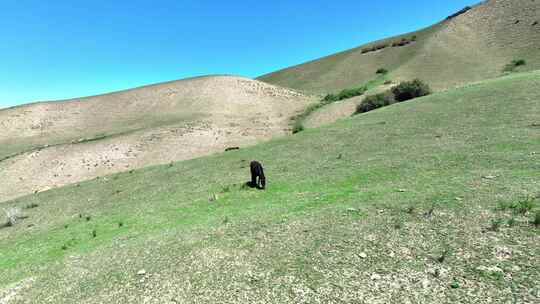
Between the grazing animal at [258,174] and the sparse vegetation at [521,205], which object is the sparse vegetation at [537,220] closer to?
the sparse vegetation at [521,205]

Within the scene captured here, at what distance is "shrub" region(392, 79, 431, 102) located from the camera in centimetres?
3712

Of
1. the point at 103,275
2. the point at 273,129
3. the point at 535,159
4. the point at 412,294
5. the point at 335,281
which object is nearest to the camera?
the point at 412,294

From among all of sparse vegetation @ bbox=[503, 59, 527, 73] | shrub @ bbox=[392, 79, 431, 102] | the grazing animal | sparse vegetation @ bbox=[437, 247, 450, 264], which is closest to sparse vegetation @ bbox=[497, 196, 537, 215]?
sparse vegetation @ bbox=[437, 247, 450, 264]

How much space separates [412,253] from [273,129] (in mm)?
35689

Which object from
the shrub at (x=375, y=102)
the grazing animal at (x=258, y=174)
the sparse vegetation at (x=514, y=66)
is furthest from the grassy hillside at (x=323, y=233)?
the sparse vegetation at (x=514, y=66)

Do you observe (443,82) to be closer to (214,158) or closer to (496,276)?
(214,158)

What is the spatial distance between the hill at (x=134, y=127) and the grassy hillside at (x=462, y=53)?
24031mm

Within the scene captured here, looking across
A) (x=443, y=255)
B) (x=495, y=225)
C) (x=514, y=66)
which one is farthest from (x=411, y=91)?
(x=443, y=255)

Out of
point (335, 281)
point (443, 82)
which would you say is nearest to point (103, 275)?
point (335, 281)

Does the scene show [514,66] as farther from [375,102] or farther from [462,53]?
[375,102]

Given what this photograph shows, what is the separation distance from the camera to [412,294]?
630 centimetres

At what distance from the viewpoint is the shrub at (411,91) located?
3712 cm

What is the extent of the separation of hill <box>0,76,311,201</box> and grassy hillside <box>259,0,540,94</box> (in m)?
24.0

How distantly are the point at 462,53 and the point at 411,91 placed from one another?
119 ft
